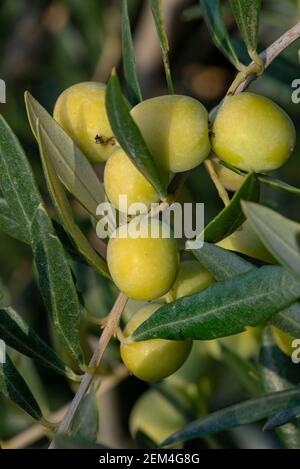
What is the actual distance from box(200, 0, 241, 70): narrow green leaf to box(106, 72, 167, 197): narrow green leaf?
0.21m

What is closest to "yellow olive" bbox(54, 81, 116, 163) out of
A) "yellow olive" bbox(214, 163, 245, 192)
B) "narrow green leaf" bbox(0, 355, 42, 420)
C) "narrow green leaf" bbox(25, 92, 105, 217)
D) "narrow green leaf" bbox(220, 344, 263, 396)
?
"narrow green leaf" bbox(25, 92, 105, 217)

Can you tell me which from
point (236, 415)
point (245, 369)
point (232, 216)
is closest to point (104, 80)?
point (245, 369)

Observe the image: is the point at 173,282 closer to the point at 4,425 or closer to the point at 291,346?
the point at 291,346

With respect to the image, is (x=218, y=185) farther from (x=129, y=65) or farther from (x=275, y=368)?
(x=275, y=368)

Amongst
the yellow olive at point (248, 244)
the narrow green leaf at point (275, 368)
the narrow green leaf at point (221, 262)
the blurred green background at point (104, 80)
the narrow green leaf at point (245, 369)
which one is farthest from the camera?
the blurred green background at point (104, 80)

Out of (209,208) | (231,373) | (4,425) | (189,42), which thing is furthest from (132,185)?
(189,42)

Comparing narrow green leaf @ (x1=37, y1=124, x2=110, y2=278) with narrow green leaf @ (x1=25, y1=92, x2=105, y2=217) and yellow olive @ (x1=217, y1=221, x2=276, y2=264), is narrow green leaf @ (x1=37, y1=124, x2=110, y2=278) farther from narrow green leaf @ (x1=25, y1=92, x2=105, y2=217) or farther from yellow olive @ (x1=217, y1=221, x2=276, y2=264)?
yellow olive @ (x1=217, y1=221, x2=276, y2=264)

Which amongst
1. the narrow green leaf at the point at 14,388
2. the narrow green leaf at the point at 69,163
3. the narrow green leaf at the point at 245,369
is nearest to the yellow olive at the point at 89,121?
the narrow green leaf at the point at 69,163

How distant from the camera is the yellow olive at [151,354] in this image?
0.93 meters

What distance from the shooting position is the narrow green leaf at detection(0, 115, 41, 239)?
3.04ft

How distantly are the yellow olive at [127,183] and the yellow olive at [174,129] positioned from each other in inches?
1.0

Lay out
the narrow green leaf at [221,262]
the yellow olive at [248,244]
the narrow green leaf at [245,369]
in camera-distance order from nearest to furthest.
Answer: the narrow green leaf at [221,262]
the yellow olive at [248,244]
the narrow green leaf at [245,369]

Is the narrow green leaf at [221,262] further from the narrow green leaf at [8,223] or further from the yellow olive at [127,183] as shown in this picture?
the narrow green leaf at [8,223]

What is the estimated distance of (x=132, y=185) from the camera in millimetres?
884
